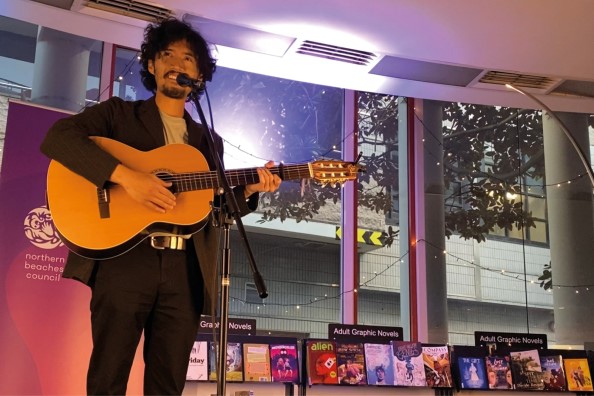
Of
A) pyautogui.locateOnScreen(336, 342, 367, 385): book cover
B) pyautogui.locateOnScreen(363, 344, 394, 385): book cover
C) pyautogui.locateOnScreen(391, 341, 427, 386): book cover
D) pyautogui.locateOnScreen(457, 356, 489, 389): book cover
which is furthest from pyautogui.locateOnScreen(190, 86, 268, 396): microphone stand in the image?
pyautogui.locateOnScreen(457, 356, 489, 389): book cover

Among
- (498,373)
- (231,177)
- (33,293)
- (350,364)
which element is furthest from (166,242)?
(498,373)

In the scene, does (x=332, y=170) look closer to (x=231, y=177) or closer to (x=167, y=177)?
(x=231, y=177)

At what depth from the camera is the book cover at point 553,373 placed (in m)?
4.71

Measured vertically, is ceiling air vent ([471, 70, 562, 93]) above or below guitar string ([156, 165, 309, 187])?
above

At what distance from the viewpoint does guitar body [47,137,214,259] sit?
2316 millimetres

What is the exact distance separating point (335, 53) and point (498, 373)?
96.2 inches

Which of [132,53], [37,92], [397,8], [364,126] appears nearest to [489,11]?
[397,8]

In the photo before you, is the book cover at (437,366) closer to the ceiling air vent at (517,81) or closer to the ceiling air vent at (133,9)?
the ceiling air vent at (517,81)

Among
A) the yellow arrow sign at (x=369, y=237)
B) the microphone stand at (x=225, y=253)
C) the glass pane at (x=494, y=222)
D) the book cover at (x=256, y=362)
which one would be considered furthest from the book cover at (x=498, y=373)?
the microphone stand at (x=225, y=253)

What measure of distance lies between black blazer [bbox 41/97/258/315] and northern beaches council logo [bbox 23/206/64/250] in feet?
5.12

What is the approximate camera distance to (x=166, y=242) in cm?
231

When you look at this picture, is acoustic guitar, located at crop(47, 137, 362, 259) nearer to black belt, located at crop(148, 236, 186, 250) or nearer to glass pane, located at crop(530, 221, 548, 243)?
black belt, located at crop(148, 236, 186, 250)

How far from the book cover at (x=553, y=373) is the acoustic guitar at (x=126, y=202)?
122 inches

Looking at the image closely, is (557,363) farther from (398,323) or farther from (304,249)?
(304,249)
